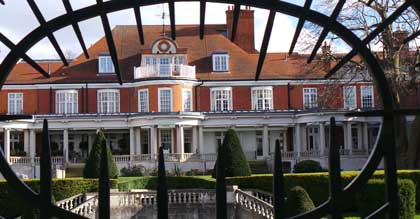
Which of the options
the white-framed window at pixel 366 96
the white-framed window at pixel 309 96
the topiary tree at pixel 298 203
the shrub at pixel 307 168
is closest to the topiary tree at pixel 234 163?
the shrub at pixel 307 168

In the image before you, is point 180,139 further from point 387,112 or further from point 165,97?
point 387,112

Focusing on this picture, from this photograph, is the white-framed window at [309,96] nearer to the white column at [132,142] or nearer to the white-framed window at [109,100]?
the white column at [132,142]

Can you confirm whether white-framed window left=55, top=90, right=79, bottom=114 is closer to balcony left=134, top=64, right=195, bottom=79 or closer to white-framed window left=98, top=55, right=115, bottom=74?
white-framed window left=98, top=55, right=115, bottom=74

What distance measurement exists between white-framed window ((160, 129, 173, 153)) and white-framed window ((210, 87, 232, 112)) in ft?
11.8

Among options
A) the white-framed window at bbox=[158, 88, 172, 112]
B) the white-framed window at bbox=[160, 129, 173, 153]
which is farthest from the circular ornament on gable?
the white-framed window at bbox=[160, 129, 173, 153]

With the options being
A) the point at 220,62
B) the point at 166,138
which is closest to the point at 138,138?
the point at 166,138

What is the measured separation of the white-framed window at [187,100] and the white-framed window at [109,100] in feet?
15.4

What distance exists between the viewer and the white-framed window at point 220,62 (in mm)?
44463

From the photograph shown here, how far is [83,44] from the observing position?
340cm

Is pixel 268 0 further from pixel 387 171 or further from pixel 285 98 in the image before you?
pixel 285 98

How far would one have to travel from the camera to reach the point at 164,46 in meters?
43.0

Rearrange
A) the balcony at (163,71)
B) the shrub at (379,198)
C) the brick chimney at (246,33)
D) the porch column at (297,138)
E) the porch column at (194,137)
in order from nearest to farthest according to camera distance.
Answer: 1. the shrub at (379,198)
2. the porch column at (297,138)
3. the porch column at (194,137)
4. the balcony at (163,71)
5. the brick chimney at (246,33)

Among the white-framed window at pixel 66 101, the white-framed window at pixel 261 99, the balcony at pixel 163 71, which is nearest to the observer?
the balcony at pixel 163 71

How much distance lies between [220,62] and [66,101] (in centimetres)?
1107
